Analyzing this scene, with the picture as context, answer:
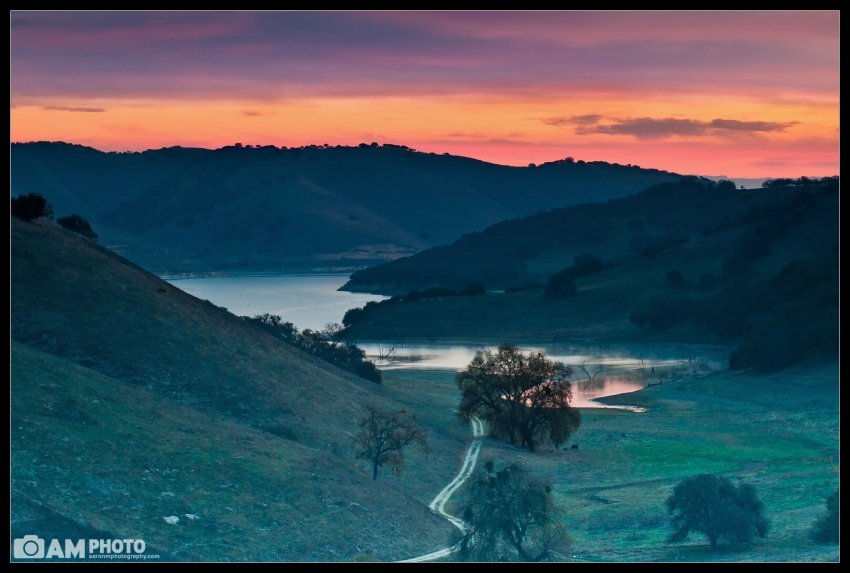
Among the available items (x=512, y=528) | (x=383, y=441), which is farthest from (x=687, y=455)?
(x=512, y=528)

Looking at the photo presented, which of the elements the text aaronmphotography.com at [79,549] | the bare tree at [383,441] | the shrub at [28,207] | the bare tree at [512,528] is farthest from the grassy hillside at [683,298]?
the text aaronmphotography.com at [79,549]

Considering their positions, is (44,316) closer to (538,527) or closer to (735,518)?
(538,527)

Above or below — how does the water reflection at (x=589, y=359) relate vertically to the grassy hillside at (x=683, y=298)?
below

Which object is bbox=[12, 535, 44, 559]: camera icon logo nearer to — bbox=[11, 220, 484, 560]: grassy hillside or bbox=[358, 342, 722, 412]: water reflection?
bbox=[11, 220, 484, 560]: grassy hillside

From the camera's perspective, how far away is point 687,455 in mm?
64562

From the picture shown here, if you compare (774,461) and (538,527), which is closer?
(538,527)

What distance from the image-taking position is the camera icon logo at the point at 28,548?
33750 mm

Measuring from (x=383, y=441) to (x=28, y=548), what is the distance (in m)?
23.1

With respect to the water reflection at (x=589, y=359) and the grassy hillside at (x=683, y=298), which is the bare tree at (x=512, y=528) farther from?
the grassy hillside at (x=683, y=298)

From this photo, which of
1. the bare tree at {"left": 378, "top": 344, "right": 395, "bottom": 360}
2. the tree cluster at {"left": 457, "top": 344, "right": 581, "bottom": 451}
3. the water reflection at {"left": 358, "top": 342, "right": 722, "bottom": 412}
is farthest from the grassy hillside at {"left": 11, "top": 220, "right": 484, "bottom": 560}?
the bare tree at {"left": 378, "top": 344, "right": 395, "bottom": 360}

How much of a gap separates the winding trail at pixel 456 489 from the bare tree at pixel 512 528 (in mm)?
1310

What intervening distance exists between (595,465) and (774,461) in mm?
8273
